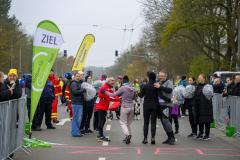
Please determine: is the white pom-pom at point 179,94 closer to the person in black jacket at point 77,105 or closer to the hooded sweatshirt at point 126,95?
the hooded sweatshirt at point 126,95

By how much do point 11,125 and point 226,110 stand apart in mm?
7730

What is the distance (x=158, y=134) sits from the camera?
→ 11.1m

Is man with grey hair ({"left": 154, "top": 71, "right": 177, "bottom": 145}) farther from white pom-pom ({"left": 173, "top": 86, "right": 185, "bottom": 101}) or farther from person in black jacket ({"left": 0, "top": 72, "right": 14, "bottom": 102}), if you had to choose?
person in black jacket ({"left": 0, "top": 72, "right": 14, "bottom": 102})

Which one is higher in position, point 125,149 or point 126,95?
point 126,95

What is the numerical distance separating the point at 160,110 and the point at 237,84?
3586 mm

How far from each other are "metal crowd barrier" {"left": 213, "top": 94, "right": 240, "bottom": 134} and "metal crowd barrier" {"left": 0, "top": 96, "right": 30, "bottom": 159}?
6.23 m

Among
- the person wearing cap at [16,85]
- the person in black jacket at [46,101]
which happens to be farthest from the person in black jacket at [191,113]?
the person wearing cap at [16,85]

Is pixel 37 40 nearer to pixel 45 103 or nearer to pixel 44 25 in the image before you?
pixel 44 25

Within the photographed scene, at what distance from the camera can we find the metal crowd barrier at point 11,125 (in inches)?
237

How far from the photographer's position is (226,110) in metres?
11.9

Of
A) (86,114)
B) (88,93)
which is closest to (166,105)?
(88,93)

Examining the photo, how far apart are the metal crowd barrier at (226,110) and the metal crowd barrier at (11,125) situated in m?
6.23

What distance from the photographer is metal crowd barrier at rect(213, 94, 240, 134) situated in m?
10.4

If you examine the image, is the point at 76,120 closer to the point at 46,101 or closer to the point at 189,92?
the point at 46,101
